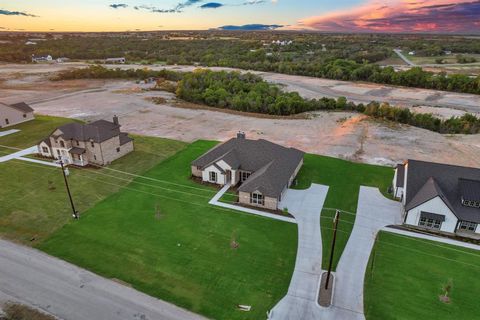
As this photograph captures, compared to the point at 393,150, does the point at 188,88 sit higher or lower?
higher

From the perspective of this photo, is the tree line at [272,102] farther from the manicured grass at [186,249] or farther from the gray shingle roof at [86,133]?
the manicured grass at [186,249]

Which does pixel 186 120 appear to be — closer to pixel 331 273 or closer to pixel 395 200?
pixel 395 200

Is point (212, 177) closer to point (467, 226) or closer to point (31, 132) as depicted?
point (467, 226)

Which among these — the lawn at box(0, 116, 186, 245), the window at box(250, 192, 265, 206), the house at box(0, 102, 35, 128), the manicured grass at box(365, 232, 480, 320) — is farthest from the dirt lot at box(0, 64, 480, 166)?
the manicured grass at box(365, 232, 480, 320)

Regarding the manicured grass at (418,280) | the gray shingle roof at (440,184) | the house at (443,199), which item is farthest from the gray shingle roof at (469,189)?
the manicured grass at (418,280)

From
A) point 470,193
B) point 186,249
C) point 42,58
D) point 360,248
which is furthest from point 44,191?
point 42,58

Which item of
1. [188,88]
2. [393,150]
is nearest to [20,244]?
[393,150]
